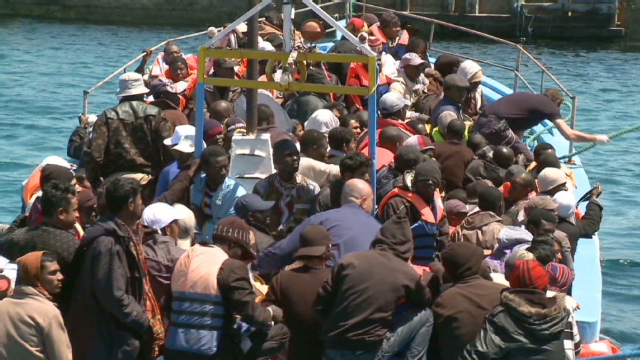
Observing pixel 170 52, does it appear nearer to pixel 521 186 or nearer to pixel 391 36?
pixel 391 36

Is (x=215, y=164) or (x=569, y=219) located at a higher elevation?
(x=215, y=164)

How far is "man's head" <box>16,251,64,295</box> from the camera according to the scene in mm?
5559

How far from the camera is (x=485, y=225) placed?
743cm

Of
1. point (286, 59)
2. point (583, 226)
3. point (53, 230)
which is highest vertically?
point (286, 59)

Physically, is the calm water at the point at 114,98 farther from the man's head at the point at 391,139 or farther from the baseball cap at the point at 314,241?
the baseball cap at the point at 314,241

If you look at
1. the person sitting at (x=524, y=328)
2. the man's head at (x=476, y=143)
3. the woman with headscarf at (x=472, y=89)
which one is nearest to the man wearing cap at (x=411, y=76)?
the woman with headscarf at (x=472, y=89)

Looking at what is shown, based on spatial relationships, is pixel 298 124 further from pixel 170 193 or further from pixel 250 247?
pixel 250 247

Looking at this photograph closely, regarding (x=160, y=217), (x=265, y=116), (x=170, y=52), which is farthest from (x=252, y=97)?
(x=170, y=52)

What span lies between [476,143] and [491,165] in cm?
38

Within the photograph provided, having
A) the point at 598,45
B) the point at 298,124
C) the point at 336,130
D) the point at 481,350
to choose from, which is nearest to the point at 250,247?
the point at 481,350

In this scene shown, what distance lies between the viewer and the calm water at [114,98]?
1305cm

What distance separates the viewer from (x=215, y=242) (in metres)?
6.05

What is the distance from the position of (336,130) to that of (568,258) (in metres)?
1.85

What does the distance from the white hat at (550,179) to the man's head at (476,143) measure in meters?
0.76
